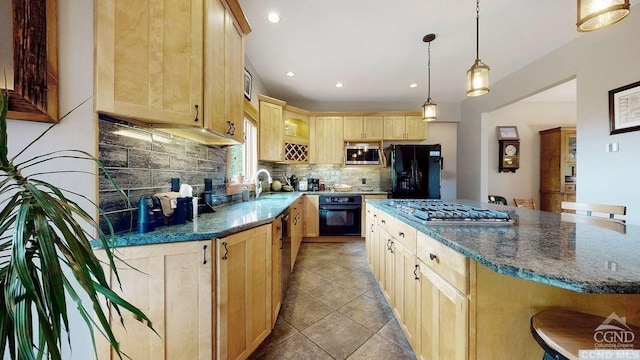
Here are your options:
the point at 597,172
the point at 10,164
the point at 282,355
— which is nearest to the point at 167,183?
the point at 10,164

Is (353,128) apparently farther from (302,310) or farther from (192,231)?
(192,231)

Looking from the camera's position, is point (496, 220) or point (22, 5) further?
point (496, 220)

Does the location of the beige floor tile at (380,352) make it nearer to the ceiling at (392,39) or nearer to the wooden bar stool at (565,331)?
the wooden bar stool at (565,331)

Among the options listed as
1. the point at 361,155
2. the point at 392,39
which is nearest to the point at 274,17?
the point at 392,39

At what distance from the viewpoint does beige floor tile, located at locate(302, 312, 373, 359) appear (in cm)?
153

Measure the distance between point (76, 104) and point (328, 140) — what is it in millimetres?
3614

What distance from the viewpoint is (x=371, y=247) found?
2551 mm

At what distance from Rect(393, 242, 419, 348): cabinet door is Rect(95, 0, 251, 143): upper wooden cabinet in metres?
1.54

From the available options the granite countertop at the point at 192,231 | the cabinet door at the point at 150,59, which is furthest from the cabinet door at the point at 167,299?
the cabinet door at the point at 150,59

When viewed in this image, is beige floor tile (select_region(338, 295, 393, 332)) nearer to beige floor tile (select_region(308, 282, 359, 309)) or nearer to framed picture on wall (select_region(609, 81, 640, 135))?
beige floor tile (select_region(308, 282, 359, 309))

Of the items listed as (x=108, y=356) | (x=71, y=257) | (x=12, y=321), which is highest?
(x=71, y=257)

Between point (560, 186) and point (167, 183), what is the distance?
6251 millimetres

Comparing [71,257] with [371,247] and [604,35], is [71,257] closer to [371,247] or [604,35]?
[371,247]

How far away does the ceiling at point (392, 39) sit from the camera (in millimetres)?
2117
